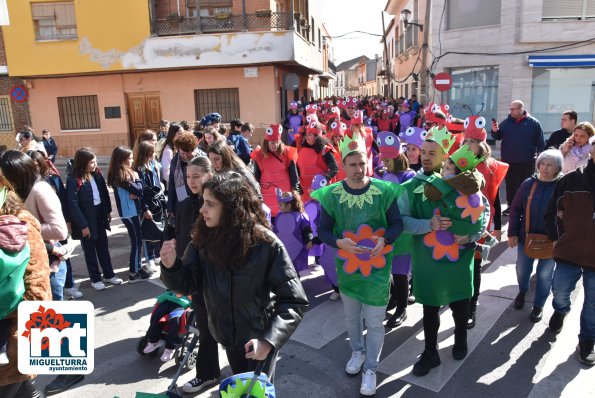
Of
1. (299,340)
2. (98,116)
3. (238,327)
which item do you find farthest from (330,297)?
(98,116)

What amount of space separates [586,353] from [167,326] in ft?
11.7

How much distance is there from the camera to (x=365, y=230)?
11.5 feet

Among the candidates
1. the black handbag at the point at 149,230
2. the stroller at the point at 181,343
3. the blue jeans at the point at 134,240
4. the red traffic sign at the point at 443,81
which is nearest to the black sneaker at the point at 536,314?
the stroller at the point at 181,343

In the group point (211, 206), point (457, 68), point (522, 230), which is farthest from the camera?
point (457, 68)

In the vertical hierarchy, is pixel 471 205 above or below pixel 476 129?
below

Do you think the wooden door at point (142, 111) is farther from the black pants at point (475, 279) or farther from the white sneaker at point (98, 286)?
the black pants at point (475, 279)

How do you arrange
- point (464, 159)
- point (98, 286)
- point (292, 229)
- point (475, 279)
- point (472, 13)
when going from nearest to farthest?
point (464, 159)
point (475, 279)
point (292, 229)
point (98, 286)
point (472, 13)

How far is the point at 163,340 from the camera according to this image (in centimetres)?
423

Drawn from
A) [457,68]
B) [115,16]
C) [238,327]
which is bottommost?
[238,327]

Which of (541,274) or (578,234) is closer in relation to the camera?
(578,234)

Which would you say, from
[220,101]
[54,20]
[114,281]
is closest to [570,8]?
[220,101]

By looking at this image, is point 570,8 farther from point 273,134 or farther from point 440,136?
point 440,136

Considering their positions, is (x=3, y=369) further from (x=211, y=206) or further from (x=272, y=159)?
(x=272, y=159)

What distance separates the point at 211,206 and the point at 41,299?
1.22m
